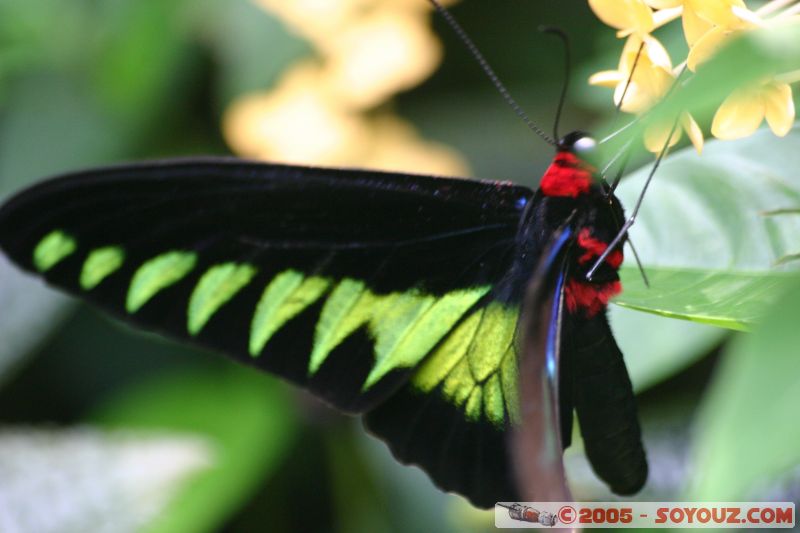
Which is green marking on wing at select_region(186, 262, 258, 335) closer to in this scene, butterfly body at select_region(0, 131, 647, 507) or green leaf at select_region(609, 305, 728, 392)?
butterfly body at select_region(0, 131, 647, 507)

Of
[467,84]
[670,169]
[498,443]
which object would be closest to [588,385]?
[498,443]

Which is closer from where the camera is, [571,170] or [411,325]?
[571,170]

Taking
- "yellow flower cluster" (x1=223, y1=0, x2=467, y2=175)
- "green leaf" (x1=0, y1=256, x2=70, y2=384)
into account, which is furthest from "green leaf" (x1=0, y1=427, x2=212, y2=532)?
"yellow flower cluster" (x1=223, y1=0, x2=467, y2=175)

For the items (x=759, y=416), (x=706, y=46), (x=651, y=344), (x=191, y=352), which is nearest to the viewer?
(x=759, y=416)

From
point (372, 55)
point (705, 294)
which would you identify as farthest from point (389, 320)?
point (372, 55)

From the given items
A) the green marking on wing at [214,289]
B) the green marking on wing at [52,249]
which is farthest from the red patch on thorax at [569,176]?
the green marking on wing at [52,249]

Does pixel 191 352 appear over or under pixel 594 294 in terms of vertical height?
under

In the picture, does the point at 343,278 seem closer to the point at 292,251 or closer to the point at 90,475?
the point at 292,251
